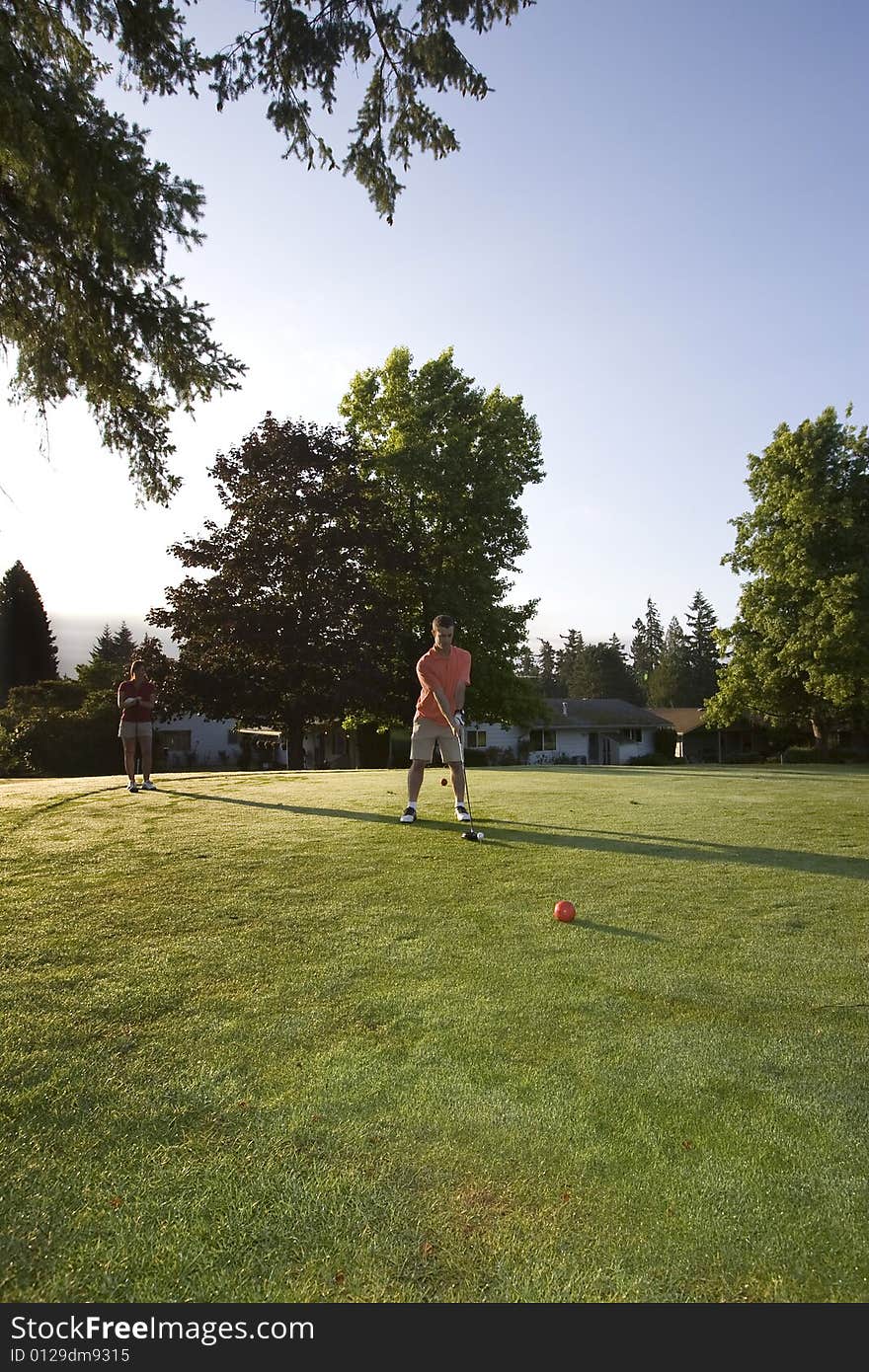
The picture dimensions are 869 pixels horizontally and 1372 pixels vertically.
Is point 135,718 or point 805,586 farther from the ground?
point 805,586

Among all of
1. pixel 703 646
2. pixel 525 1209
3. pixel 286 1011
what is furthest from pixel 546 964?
pixel 703 646

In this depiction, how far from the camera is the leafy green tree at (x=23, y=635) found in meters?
55.3

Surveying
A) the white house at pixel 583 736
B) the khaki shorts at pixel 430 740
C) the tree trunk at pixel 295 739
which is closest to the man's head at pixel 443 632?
the khaki shorts at pixel 430 740

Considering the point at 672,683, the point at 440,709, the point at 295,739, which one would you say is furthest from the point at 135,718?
the point at 672,683

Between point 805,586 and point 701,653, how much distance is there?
6010 cm

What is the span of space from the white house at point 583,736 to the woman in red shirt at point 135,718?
34.6 m

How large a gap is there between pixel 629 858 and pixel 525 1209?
14.2 feet

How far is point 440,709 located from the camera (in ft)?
25.8

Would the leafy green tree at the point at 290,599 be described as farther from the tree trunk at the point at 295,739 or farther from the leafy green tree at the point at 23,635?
the leafy green tree at the point at 23,635

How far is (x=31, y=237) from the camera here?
6793 millimetres

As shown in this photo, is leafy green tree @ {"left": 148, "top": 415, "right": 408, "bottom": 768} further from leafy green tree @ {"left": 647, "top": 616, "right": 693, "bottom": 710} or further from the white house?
leafy green tree @ {"left": 647, "top": 616, "right": 693, "bottom": 710}

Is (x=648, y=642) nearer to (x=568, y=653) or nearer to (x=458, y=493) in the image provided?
(x=568, y=653)

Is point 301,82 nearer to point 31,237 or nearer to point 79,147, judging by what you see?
point 79,147
